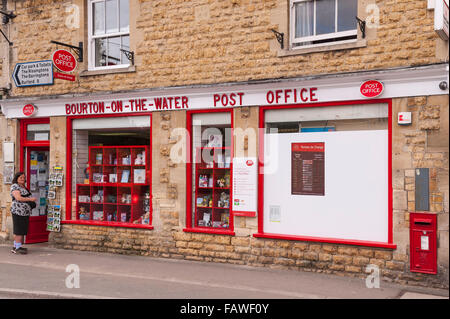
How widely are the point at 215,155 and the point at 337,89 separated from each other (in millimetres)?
2797

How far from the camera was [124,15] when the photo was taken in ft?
36.1

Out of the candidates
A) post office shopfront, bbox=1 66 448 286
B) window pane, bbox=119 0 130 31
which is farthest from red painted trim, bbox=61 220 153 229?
window pane, bbox=119 0 130 31

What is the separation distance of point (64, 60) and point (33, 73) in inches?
54.0

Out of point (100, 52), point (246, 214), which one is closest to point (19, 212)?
point (100, 52)

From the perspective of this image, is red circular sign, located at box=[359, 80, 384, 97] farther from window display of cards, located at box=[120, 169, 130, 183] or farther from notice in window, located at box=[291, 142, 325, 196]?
window display of cards, located at box=[120, 169, 130, 183]

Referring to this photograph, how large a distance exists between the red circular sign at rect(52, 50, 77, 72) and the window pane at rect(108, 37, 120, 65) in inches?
31.3

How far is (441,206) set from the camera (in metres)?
7.80

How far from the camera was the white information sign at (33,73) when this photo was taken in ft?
37.9

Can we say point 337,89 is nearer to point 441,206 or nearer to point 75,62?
point 441,206

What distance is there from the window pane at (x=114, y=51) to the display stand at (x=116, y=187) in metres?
1.92

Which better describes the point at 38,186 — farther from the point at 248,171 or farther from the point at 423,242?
the point at 423,242

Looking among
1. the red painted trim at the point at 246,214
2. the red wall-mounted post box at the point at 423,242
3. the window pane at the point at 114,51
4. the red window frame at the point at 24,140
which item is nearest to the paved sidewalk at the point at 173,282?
the red wall-mounted post box at the point at 423,242

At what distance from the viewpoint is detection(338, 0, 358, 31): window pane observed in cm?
878
